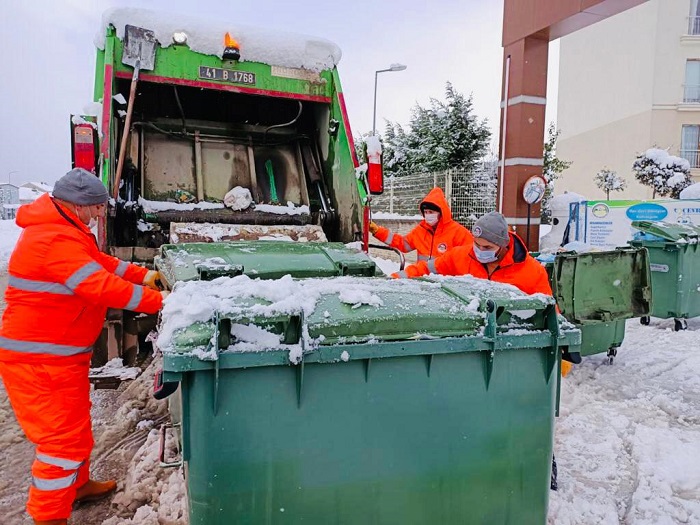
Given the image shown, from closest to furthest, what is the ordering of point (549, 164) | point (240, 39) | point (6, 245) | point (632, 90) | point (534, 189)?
point (240, 39) < point (534, 189) < point (549, 164) < point (6, 245) < point (632, 90)

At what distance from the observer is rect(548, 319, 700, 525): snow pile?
235 centimetres

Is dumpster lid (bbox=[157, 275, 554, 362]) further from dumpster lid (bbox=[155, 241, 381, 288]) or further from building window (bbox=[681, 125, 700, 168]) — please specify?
building window (bbox=[681, 125, 700, 168])

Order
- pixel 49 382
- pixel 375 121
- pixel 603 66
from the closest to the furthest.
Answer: pixel 49 382
pixel 375 121
pixel 603 66

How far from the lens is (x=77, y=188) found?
2.29 meters

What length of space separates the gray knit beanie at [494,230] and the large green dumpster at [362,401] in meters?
0.64

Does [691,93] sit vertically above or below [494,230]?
above

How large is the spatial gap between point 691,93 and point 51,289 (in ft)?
85.4

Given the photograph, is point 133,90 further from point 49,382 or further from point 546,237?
point 546,237

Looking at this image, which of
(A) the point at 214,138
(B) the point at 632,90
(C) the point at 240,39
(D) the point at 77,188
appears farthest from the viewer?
(B) the point at 632,90

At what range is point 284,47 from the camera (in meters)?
4.03

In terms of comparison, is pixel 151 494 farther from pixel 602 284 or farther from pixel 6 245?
pixel 6 245

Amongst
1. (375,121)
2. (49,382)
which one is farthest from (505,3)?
(375,121)

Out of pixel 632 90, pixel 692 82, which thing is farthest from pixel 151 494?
pixel 692 82

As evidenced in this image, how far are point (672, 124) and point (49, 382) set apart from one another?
25.3 metres
